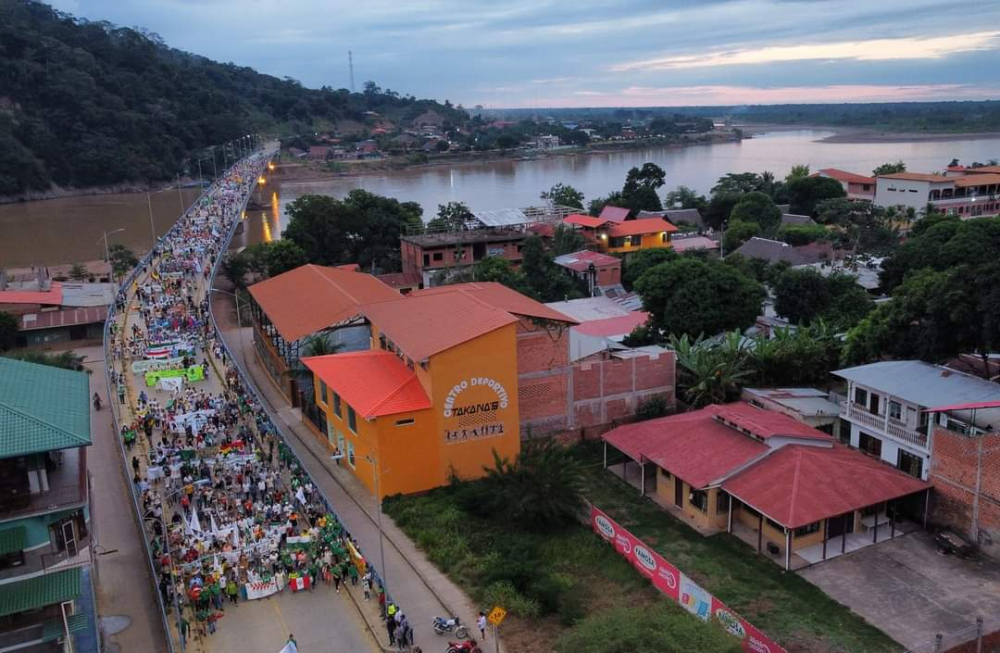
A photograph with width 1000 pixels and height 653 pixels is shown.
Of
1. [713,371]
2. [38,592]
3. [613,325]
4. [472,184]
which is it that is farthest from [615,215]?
[472,184]

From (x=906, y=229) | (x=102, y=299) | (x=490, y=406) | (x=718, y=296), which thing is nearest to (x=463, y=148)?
(x=906, y=229)

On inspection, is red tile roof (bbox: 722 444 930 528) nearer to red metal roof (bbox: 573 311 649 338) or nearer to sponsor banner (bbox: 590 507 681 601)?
sponsor banner (bbox: 590 507 681 601)

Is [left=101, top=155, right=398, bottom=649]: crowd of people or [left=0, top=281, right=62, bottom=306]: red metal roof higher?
[left=0, top=281, right=62, bottom=306]: red metal roof

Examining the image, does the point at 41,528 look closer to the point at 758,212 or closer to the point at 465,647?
the point at 465,647

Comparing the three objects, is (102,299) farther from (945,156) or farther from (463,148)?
(945,156)

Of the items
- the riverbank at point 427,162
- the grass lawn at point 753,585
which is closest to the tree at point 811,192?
the grass lawn at point 753,585

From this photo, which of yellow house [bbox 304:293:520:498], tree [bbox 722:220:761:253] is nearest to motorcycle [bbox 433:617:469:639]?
yellow house [bbox 304:293:520:498]
